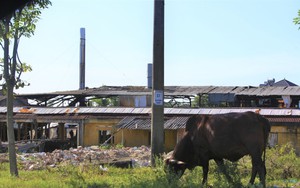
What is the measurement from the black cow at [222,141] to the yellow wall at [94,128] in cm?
2295

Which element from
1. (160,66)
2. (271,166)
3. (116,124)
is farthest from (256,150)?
(116,124)

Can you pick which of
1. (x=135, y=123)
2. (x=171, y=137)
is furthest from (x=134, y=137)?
(x=171, y=137)

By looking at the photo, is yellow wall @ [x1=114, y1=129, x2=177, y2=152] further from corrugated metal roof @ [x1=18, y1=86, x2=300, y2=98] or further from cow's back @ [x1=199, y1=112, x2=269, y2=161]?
cow's back @ [x1=199, y1=112, x2=269, y2=161]

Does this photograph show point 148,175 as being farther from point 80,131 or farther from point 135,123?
point 80,131

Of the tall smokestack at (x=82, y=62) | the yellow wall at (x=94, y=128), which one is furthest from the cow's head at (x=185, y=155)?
the tall smokestack at (x=82, y=62)

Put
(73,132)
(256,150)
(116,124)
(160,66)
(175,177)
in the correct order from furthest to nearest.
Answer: (73,132) < (116,124) < (160,66) < (256,150) < (175,177)

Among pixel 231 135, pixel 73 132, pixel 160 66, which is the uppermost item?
pixel 160 66

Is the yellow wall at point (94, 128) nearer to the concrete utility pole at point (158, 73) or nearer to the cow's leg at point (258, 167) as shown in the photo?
the concrete utility pole at point (158, 73)

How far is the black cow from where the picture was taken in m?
9.53

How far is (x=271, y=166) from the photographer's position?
12367 mm

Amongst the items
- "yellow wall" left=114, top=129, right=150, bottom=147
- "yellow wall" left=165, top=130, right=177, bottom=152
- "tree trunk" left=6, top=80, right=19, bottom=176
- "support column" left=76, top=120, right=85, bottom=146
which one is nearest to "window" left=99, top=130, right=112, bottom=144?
"support column" left=76, top=120, right=85, bottom=146

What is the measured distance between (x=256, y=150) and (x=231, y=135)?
660mm

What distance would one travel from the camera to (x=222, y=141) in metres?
10.1

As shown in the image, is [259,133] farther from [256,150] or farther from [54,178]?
[54,178]
